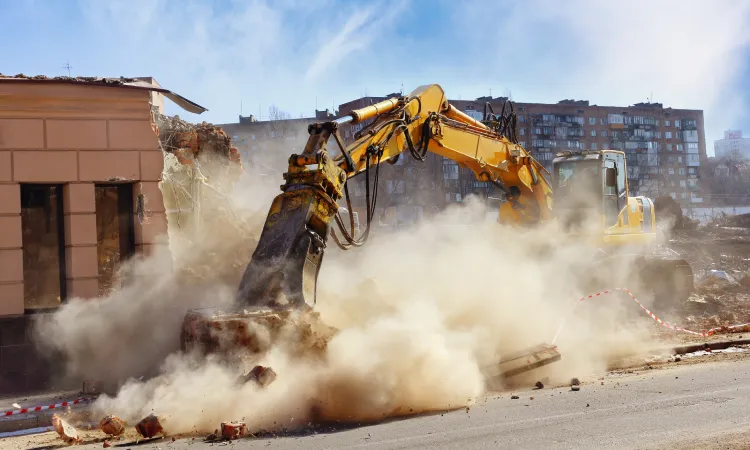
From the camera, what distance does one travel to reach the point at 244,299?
9484 millimetres

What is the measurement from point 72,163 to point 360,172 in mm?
5330

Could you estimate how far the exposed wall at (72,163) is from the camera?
1284cm

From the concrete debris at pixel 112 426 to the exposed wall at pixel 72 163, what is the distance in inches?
192

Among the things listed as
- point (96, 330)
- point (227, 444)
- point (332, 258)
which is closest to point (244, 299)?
point (227, 444)

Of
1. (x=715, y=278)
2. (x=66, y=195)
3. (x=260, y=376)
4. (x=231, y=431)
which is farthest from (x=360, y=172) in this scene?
(x=715, y=278)

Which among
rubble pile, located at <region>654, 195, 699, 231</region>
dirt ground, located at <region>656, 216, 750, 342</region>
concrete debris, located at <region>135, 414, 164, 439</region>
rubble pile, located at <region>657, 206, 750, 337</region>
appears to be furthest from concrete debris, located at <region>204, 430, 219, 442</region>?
rubble pile, located at <region>654, 195, 699, 231</region>

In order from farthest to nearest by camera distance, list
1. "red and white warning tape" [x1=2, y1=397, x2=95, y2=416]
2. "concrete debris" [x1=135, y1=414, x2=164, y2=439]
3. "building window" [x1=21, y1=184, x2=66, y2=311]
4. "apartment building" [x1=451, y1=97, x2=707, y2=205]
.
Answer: "apartment building" [x1=451, y1=97, x2=707, y2=205], "building window" [x1=21, y1=184, x2=66, y2=311], "red and white warning tape" [x1=2, y1=397, x2=95, y2=416], "concrete debris" [x1=135, y1=414, x2=164, y2=439]

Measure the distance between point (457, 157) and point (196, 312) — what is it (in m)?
7.27

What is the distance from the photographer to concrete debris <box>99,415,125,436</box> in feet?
28.1

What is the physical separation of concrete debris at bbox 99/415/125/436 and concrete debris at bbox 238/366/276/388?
1.47 meters

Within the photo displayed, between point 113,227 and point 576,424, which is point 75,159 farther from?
point 576,424

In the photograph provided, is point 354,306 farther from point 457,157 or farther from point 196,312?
point 457,157

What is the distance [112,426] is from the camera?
28.1ft

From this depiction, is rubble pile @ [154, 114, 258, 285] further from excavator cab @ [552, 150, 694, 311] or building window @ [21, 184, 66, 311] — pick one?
excavator cab @ [552, 150, 694, 311]
